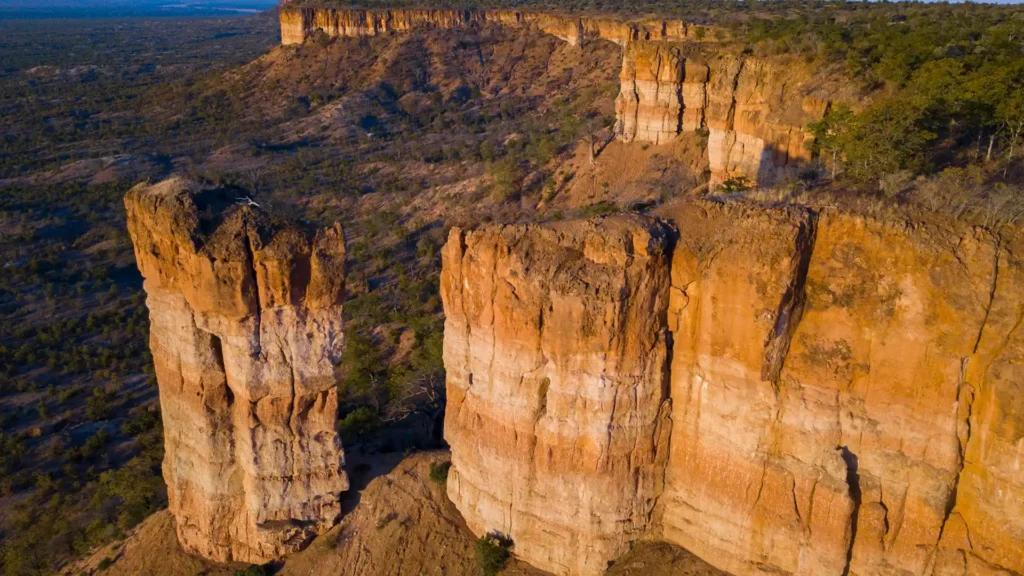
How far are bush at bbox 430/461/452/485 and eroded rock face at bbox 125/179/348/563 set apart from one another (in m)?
2.54

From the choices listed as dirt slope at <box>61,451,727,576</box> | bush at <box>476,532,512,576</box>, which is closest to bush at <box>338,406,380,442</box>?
dirt slope at <box>61,451,727,576</box>

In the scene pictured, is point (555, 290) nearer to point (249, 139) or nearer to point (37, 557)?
point (37, 557)

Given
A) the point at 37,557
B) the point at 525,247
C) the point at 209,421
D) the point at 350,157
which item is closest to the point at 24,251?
the point at 350,157

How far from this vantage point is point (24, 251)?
2286 inches

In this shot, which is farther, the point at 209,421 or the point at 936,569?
the point at 209,421

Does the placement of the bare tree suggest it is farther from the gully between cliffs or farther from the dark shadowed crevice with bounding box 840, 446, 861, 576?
the dark shadowed crevice with bounding box 840, 446, 861, 576

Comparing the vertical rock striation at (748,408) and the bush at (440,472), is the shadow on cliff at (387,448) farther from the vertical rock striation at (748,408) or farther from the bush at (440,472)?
the vertical rock striation at (748,408)

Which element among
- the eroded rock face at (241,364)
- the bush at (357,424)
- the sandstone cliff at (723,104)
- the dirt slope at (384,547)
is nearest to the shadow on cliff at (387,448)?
the dirt slope at (384,547)

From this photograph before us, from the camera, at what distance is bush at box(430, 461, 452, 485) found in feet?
70.1

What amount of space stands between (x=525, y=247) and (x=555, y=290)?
1293mm

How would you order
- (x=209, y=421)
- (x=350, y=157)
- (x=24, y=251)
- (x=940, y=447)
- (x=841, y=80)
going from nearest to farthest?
→ (x=940, y=447), (x=209, y=421), (x=841, y=80), (x=24, y=251), (x=350, y=157)

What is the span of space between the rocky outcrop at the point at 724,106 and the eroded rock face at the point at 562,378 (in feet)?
70.5

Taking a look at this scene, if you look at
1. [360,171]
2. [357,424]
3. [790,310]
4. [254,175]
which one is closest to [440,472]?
[357,424]

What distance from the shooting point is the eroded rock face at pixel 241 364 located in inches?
721
